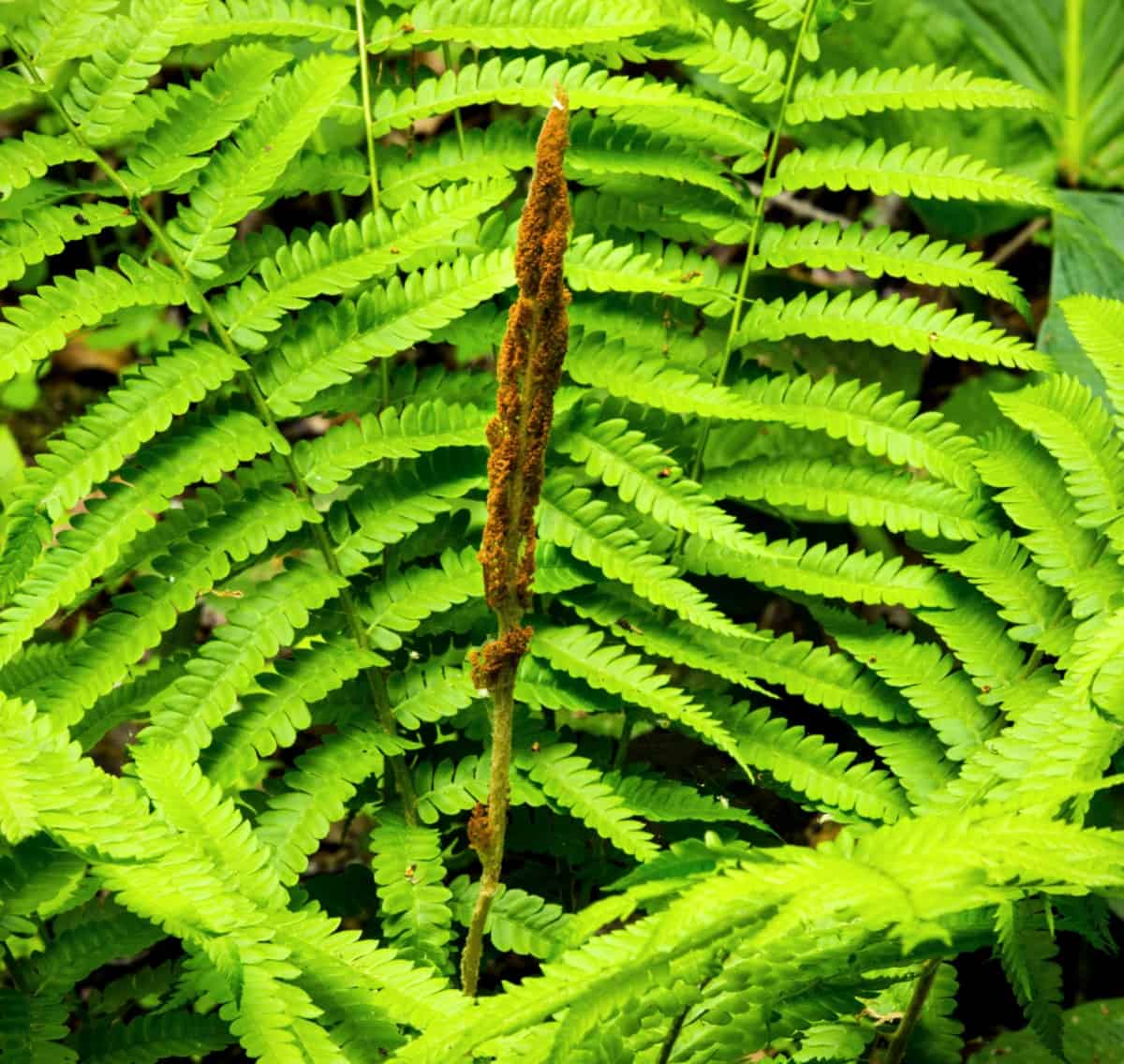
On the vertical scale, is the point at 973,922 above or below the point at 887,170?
below

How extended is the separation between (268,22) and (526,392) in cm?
98

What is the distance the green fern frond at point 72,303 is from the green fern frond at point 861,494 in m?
0.89

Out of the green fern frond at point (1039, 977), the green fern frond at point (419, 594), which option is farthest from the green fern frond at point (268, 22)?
the green fern frond at point (1039, 977)

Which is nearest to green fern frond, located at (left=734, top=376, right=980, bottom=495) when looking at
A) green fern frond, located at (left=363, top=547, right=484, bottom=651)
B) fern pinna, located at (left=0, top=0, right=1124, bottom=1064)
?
fern pinna, located at (left=0, top=0, right=1124, bottom=1064)

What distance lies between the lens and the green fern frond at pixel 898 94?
1.81m

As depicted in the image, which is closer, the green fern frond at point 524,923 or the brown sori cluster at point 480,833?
the brown sori cluster at point 480,833

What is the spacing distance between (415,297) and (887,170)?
2.54 ft

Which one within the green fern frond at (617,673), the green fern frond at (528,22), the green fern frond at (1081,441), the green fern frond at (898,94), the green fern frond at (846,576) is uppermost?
the green fern frond at (528,22)

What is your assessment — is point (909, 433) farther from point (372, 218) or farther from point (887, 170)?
point (372, 218)

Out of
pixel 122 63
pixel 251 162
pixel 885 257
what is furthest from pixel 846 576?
pixel 122 63

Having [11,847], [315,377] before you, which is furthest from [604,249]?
[11,847]

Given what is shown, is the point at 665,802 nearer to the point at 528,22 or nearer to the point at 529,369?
the point at 529,369

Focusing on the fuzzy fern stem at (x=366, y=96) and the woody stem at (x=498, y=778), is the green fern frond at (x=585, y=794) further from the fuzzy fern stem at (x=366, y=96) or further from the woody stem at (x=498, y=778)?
the fuzzy fern stem at (x=366, y=96)

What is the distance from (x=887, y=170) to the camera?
1820 millimetres
